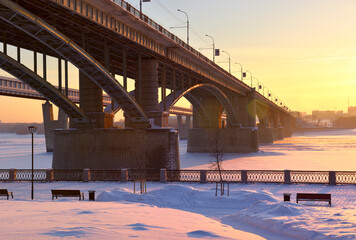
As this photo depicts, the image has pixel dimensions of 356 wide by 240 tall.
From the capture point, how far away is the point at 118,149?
3262cm

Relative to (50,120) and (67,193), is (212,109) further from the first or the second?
(67,193)

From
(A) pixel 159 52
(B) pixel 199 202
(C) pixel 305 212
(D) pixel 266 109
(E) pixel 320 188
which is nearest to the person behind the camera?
(C) pixel 305 212

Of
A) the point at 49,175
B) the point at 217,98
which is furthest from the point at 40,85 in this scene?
the point at 217,98

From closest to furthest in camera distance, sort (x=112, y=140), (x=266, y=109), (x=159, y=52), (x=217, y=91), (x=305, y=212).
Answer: (x=305, y=212), (x=112, y=140), (x=159, y=52), (x=217, y=91), (x=266, y=109)

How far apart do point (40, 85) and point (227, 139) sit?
4663 cm

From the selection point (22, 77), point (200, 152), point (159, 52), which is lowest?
point (200, 152)

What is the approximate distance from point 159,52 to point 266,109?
86.6 meters

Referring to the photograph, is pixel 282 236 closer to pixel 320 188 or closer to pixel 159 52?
pixel 320 188

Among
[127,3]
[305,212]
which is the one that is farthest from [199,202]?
[127,3]

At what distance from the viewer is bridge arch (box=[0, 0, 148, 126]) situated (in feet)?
64.8

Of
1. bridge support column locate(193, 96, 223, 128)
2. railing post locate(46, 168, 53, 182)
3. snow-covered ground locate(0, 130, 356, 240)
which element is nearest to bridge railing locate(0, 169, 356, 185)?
railing post locate(46, 168, 53, 182)

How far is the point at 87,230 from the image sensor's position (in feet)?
33.5

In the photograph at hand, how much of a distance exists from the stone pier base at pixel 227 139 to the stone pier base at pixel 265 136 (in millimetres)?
34616

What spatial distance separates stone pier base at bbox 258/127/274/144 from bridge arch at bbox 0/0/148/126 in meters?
75.8
